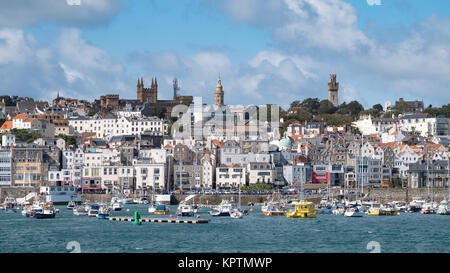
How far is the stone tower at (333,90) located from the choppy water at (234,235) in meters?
90.5

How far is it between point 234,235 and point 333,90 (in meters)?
106

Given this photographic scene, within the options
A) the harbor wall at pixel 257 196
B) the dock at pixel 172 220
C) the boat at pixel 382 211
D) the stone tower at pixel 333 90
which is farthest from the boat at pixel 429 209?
the stone tower at pixel 333 90

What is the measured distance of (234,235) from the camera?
114ft

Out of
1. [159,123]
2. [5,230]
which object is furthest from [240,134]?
[5,230]

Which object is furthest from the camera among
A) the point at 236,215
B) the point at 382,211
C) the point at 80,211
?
the point at 80,211

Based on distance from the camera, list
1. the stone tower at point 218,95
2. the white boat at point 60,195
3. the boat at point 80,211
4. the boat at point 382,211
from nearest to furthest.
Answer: the boat at point 80,211 → the boat at point 382,211 → the white boat at point 60,195 → the stone tower at point 218,95

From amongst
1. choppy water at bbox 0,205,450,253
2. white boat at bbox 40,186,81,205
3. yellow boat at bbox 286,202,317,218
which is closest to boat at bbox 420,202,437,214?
choppy water at bbox 0,205,450,253

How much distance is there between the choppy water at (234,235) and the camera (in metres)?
28.8

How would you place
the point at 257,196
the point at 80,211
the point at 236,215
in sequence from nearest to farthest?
the point at 236,215 → the point at 80,211 → the point at 257,196

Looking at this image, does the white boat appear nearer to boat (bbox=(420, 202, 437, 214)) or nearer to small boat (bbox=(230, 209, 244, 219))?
small boat (bbox=(230, 209, 244, 219))

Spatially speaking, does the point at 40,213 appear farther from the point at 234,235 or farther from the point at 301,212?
the point at 234,235

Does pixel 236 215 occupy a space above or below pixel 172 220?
above

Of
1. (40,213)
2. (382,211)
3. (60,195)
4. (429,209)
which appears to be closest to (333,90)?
(60,195)

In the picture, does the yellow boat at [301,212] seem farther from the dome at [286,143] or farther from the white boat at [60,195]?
the dome at [286,143]
